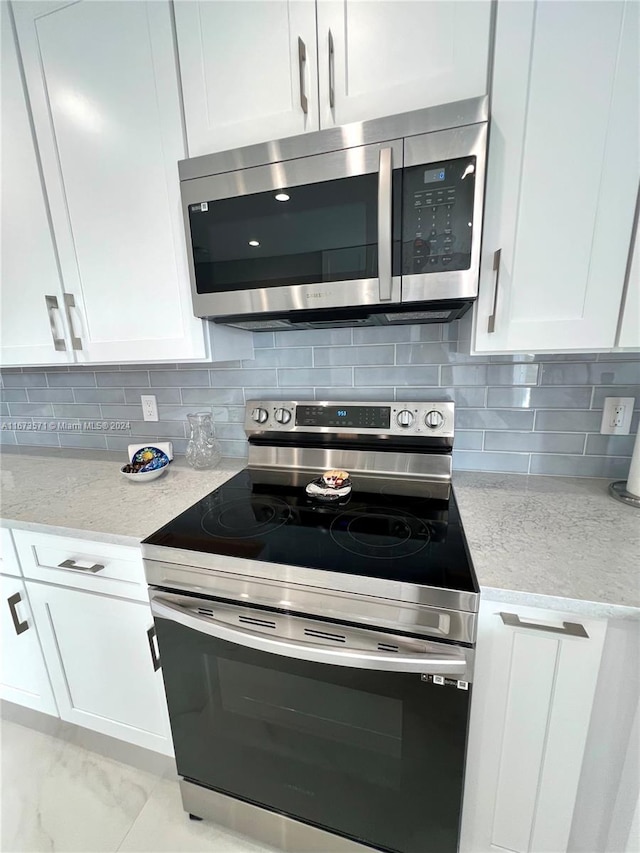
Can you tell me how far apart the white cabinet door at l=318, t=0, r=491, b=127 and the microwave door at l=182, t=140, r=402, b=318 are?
0.47 ft

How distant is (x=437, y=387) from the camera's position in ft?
4.04

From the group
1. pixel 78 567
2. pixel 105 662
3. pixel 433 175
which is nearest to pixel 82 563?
pixel 78 567

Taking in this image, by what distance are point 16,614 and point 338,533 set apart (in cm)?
115

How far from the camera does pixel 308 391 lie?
1372 mm

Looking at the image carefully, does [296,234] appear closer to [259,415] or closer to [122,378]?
[259,415]

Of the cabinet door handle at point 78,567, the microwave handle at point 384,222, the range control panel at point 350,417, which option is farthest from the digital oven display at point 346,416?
the cabinet door handle at point 78,567

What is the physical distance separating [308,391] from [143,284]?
2.15ft

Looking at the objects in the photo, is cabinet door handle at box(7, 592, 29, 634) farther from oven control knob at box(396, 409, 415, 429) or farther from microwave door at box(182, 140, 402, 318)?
oven control knob at box(396, 409, 415, 429)

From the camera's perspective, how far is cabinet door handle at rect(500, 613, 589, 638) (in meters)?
0.67

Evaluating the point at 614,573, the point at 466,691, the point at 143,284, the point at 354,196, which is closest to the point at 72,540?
the point at 143,284

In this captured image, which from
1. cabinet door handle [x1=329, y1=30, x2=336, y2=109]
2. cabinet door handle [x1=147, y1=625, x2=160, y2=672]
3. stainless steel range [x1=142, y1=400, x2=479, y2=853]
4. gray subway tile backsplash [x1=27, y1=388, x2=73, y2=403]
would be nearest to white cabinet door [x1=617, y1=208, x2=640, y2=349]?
stainless steel range [x1=142, y1=400, x2=479, y2=853]

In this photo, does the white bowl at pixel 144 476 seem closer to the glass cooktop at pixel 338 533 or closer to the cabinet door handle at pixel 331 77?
the glass cooktop at pixel 338 533

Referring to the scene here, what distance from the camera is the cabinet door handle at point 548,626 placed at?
67cm

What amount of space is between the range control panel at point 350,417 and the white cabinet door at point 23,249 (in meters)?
0.73
